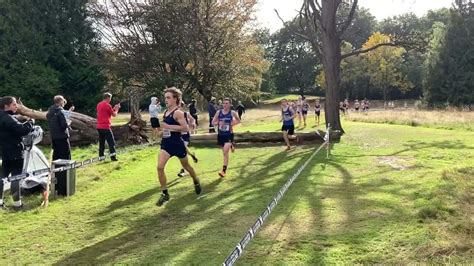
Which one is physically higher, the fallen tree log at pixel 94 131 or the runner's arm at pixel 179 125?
Result: the runner's arm at pixel 179 125

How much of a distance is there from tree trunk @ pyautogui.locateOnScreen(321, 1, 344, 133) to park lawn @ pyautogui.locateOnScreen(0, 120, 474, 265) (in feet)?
23.2

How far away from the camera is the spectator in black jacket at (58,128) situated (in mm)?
9383

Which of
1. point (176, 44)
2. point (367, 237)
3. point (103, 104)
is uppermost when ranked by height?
point (176, 44)

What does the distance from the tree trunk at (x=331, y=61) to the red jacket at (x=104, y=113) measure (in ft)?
31.3

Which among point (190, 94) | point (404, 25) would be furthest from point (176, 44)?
point (404, 25)

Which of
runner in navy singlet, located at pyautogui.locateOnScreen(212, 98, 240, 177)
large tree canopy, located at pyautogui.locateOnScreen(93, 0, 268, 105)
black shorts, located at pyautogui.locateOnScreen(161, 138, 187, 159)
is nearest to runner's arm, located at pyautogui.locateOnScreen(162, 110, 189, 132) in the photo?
black shorts, located at pyautogui.locateOnScreen(161, 138, 187, 159)

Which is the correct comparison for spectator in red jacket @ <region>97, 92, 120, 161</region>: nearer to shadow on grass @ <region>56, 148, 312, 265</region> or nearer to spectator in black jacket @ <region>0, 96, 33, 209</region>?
shadow on grass @ <region>56, 148, 312, 265</region>

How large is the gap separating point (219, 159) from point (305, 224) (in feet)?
24.0

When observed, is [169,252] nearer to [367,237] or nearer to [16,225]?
[367,237]

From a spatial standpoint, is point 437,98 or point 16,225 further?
point 437,98

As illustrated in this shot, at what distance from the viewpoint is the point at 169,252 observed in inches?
212

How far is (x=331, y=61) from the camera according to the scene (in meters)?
18.8

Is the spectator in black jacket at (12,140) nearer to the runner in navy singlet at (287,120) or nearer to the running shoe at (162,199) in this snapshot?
the running shoe at (162,199)

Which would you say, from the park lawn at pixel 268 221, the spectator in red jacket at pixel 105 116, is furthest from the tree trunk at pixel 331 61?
the spectator in red jacket at pixel 105 116
